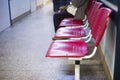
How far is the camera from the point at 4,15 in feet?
17.6

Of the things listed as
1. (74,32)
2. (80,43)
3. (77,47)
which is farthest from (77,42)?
(74,32)

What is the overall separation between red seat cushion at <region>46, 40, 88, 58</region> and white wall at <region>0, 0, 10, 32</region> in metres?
3.27

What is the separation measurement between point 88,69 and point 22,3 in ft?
16.7

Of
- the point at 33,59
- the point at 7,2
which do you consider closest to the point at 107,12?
the point at 33,59

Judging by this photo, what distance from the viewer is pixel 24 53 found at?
3488 mm

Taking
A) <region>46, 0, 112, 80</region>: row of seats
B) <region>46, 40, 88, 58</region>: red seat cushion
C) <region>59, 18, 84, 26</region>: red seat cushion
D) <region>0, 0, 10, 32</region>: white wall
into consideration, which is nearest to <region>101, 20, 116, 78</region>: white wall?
<region>46, 0, 112, 80</region>: row of seats

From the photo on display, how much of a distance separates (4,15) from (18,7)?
145cm

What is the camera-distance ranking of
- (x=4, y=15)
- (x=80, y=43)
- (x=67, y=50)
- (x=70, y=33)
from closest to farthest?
(x=67, y=50)
(x=80, y=43)
(x=70, y=33)
(x=4, y=15)

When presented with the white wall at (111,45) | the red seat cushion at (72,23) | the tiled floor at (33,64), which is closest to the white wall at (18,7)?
the tiled floor at (33,64)

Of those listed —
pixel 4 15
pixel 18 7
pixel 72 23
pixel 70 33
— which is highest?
pixel 70 33

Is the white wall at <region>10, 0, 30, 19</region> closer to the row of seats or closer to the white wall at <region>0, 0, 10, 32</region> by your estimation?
the white wall at <region>0, 0, 10, 32</region>

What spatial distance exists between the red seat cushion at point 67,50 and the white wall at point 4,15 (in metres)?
3.27

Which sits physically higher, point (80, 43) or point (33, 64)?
point (80, 43)

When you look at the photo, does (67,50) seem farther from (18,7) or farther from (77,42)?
(18,7)
